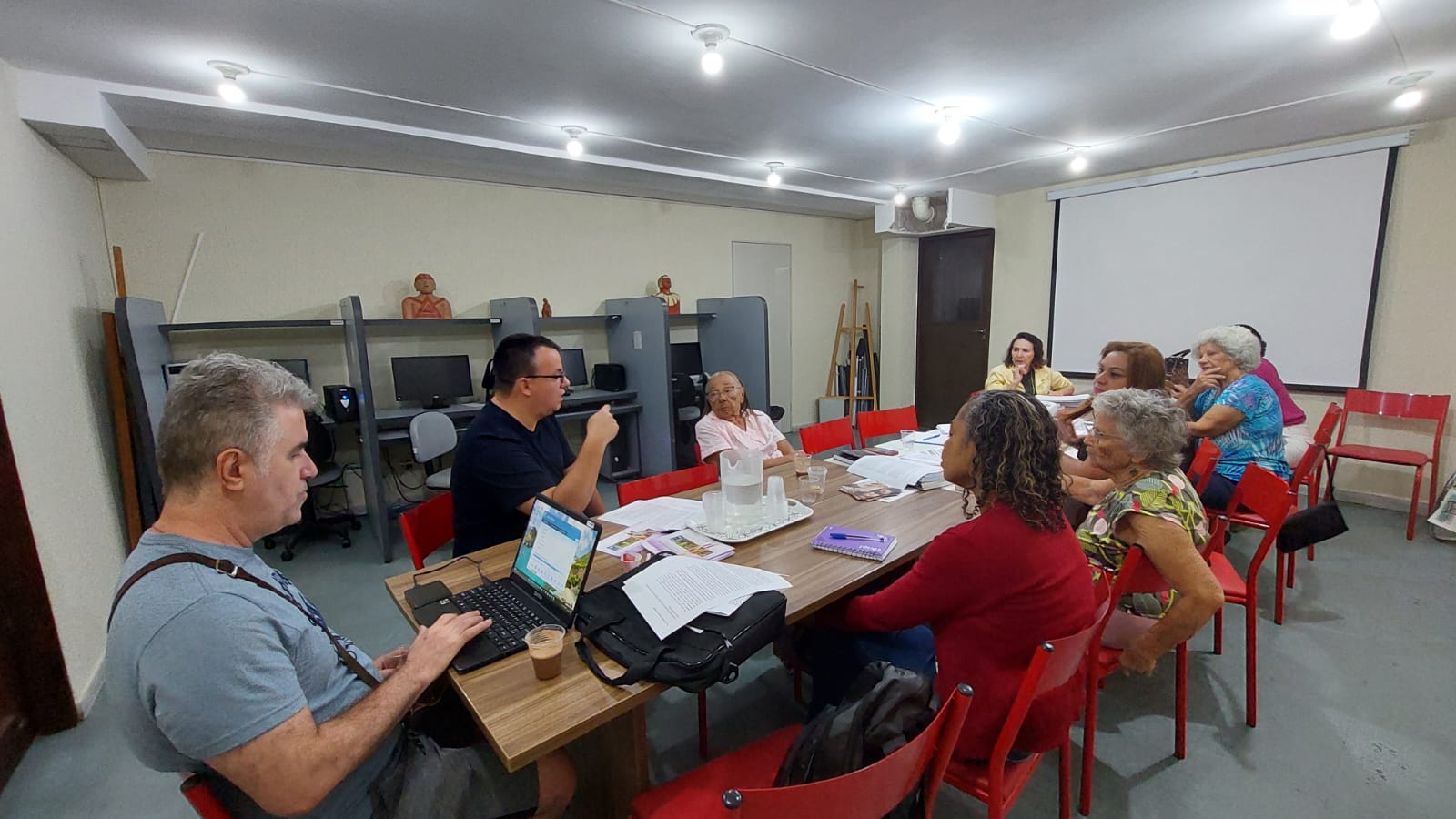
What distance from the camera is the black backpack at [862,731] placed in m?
0.96

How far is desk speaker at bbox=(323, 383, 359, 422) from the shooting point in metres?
3.72

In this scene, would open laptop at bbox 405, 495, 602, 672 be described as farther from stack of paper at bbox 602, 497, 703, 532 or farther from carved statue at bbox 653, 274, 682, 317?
carved statue at bbox 653, 274, 682, 317

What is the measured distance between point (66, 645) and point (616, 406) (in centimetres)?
316

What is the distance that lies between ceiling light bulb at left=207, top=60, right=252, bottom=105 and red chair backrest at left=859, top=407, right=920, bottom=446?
324cm

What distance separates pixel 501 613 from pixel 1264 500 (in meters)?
2.51

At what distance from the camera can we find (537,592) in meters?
1.36

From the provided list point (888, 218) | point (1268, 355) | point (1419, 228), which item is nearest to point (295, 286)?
point (888, 218)

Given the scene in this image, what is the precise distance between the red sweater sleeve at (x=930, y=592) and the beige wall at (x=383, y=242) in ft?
13.5

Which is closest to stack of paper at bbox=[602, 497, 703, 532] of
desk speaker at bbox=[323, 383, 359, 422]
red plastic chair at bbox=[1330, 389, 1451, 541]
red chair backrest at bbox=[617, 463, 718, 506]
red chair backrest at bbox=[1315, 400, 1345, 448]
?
red chair backrest at bbox=[617, 463, 718, 506]

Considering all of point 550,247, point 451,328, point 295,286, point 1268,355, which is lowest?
point 1268,355

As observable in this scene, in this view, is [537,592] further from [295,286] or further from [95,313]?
[295,286]

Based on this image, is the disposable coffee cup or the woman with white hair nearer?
the disposable coffee cup

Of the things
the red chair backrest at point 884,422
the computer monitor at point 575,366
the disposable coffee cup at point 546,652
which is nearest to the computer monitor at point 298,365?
the computer monitor at point 575,366

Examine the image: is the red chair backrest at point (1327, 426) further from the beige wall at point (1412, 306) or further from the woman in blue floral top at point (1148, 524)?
the woman in blue floral top at point (1148, 524)
